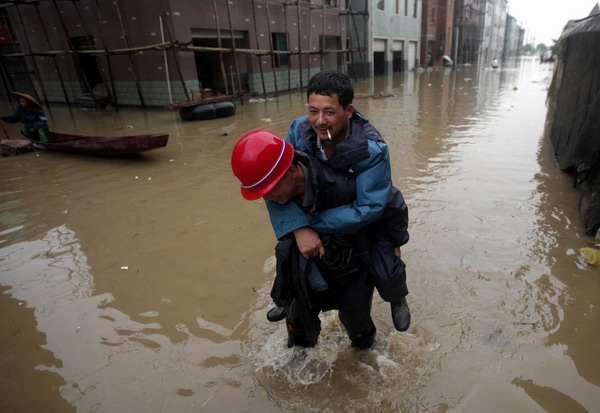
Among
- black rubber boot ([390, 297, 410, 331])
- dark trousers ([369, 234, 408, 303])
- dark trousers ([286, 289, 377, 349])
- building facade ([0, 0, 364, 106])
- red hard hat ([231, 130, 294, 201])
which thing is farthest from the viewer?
building facade ([0, 0, 364, 106])

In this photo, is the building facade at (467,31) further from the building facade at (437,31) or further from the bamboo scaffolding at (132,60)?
the bamboo scaffolding at (132,60)

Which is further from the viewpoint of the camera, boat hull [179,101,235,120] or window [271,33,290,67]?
window [271,33,290,67]

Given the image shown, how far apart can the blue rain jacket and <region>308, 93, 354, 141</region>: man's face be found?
0.08 m

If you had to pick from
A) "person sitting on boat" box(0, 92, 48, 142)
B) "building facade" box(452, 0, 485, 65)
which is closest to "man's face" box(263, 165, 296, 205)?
"person sitting on boat" box(0, 92, 48, 142)

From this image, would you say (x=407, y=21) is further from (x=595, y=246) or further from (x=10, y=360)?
(x=10, y=360)

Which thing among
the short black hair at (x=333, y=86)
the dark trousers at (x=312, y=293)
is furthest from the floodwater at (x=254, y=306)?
the short black hair at (x=333, y=86)

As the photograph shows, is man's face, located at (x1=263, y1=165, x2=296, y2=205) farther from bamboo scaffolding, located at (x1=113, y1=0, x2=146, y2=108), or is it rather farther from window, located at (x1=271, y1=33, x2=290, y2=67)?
window, located at (x1=271, y1=33, x2=290, y2=67)

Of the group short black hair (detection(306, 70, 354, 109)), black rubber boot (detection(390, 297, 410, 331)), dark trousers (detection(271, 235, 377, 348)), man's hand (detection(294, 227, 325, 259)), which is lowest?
black rubber boot (detection(390, 297, 410, 331))

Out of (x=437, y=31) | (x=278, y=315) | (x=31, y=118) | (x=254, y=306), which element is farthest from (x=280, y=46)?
(x=437, y=31)

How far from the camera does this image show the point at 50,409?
2309 millimetres

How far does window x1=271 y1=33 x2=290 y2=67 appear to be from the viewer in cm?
1914

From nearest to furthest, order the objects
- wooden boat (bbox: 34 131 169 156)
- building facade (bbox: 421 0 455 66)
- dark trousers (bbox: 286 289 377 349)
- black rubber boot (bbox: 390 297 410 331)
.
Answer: dark trousers (bbox: 286 289 377 349)
black rubber boot (bbox: 390 297 410 331)
wooden boat (bbox: 34 131 169 156)
building facade (bbox: 421 0 455 66)

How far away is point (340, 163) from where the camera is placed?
1688 millimetres

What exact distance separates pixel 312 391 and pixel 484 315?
5.20 feet
